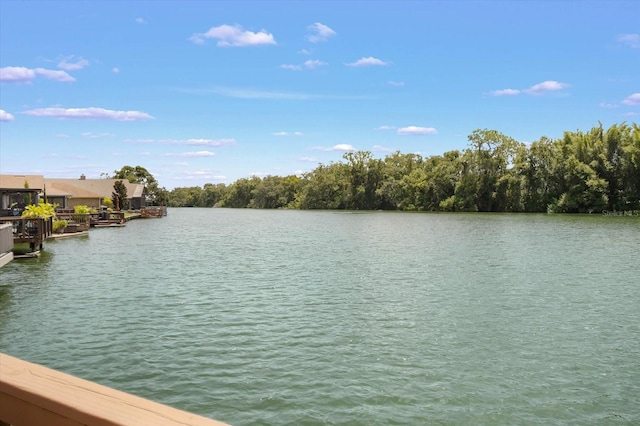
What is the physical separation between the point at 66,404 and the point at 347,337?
10734 millimetres

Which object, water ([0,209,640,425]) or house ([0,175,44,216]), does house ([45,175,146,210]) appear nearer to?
house ([0,175,44,216])

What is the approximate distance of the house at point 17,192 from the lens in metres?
44.5

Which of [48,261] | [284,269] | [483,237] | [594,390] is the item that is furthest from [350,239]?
[594,390]

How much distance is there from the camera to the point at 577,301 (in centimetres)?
1647

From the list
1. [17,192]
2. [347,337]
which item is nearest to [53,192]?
[17,192]

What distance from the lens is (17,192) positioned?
46875mm

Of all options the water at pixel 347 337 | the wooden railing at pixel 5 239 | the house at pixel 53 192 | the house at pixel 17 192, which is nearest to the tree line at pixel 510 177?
the house at pixel 53 192

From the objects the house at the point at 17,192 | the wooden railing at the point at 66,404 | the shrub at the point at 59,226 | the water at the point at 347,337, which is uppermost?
the house at the point at 17,192

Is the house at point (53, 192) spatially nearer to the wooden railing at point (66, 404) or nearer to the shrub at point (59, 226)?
the shrub at point (59, 226)

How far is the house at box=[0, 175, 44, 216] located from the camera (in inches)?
1752

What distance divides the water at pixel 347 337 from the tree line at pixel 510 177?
2514 inches

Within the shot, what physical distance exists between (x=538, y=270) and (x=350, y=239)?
794 inches

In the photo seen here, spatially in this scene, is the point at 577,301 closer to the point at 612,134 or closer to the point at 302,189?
the point at 612,134

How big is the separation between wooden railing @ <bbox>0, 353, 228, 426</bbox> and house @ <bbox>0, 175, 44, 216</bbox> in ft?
151
